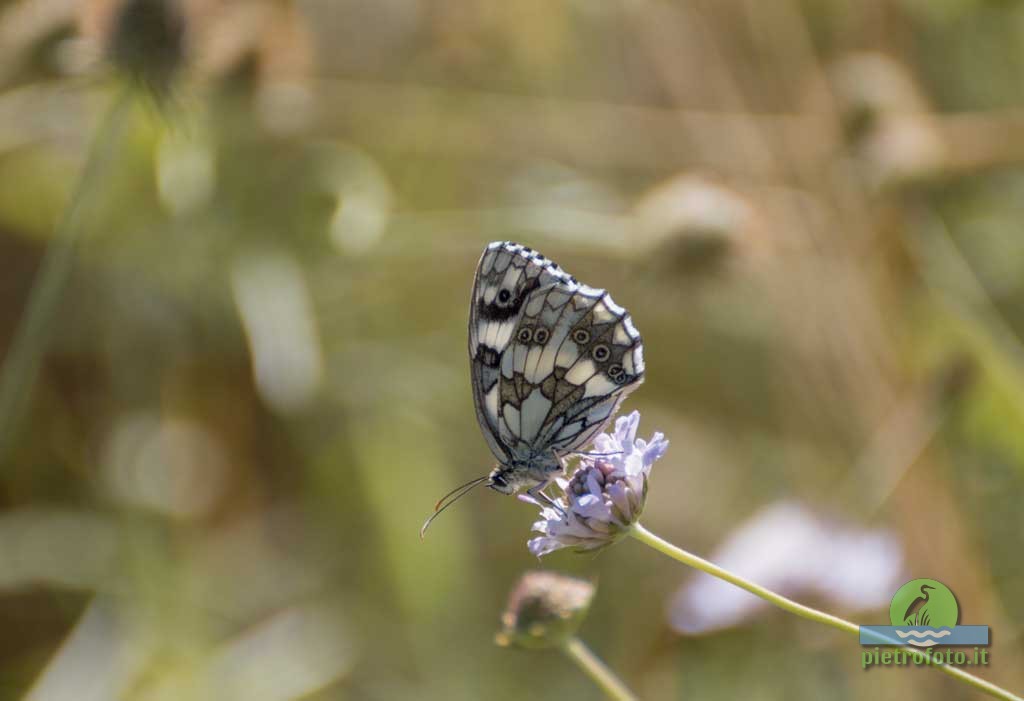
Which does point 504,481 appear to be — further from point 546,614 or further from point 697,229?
point 697,229

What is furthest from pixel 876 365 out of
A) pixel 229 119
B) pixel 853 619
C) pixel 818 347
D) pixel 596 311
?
pixel 229 119

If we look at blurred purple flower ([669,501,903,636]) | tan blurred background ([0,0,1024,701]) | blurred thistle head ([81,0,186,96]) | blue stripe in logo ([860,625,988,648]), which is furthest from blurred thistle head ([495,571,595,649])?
blurred thistle head ([81,0,186,96])

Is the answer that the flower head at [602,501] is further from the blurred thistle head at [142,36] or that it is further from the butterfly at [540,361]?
the blurred thistle head at [142,36]

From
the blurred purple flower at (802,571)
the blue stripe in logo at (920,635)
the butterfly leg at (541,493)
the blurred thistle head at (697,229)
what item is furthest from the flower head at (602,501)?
the blurred thistle head at (697,229)

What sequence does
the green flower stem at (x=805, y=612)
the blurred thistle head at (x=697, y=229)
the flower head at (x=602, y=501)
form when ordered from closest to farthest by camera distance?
the green flower stem at (x=805, y=612) → the flower head at (x=602, y=501) → the blurred thistle head at (x=697, y=229)

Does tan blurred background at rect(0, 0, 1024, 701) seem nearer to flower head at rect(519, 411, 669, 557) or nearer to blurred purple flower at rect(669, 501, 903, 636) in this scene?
blurred purple flower at rect(669, 501, 903, 636)

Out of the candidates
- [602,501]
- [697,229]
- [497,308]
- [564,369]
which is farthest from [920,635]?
[697,229]

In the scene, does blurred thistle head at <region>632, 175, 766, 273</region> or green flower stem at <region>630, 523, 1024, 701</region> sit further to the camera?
blurred thistle head at <region>632, 175, 766, 273</region>
